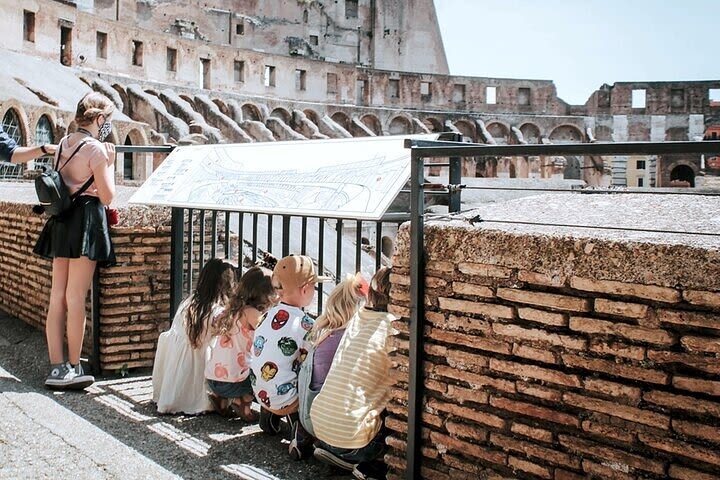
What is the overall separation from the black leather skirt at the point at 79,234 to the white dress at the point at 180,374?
705 mm

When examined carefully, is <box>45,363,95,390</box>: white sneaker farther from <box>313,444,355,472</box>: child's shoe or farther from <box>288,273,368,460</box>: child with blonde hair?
<box>313,444,355,472</box>: child's shoe

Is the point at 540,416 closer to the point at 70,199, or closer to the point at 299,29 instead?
the point at 70,199

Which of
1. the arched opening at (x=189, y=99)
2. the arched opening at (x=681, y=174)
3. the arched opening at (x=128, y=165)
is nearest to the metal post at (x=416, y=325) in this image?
the arched opening at (x=128, y=165)

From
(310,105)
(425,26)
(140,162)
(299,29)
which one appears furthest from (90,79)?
(425,26)

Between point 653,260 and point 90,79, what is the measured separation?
2591cm

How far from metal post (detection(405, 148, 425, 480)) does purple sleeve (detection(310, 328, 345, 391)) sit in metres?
0.59

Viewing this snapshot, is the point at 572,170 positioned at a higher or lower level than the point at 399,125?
lower

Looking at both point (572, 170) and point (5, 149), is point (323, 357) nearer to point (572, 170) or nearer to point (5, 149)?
point (5, 149)

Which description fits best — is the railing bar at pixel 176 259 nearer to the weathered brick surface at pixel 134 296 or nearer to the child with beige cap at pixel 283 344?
the weathered brick surface at pixel 134 296

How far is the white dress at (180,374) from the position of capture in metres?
4.04

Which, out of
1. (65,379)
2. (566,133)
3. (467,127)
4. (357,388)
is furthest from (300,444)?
(566,133)

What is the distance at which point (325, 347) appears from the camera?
3.42m

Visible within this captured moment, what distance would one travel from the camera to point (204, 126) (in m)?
24.2

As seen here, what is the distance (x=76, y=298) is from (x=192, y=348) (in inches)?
32.6
